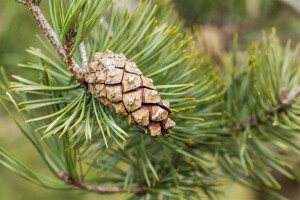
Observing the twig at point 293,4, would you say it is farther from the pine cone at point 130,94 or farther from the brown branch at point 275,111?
the pine cone at point 130,94

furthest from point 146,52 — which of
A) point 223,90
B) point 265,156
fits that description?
point 265,156

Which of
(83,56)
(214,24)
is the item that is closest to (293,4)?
(214,24)

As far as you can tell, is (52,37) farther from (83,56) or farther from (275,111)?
(275,111)

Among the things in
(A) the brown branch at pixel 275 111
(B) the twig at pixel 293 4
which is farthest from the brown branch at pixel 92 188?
(B) the twig at pixel 293 4

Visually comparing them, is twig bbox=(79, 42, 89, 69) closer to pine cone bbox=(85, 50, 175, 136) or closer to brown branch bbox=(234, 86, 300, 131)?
pine cone bbox=(85, 50, 175, 136)

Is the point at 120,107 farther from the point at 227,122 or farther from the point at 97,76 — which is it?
the point at 227,122

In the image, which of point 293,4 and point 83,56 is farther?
point 293,4

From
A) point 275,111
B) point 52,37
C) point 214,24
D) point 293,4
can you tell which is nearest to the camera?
point 52,37
